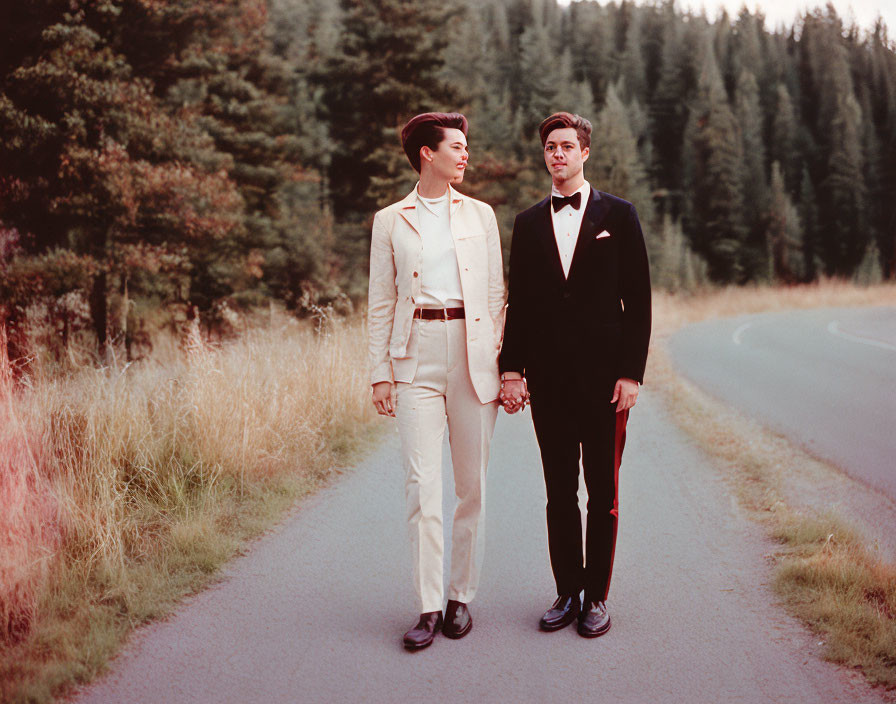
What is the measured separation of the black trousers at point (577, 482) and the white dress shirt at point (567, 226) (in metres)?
0.67

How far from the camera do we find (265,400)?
714 cm

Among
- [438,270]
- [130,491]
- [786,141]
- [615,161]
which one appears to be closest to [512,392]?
[438,270]

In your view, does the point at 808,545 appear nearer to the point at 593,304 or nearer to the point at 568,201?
the point at 593,304

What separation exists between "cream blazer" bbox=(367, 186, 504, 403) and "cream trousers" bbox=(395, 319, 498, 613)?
0.19ft

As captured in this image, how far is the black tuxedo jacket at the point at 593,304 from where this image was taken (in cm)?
365

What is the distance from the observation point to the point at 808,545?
183 inches

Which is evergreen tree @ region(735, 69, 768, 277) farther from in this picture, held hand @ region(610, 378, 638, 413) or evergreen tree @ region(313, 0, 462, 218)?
held hand @ region(610, 378, 638, 413)

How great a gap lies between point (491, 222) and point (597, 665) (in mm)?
2009

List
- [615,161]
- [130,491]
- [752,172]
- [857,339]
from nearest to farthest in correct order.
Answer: [130,491] → [857,339] → [615,161] → [752,172]

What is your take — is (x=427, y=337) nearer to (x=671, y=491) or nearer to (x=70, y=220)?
(x=671, y=491)

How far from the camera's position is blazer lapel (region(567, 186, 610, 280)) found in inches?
143

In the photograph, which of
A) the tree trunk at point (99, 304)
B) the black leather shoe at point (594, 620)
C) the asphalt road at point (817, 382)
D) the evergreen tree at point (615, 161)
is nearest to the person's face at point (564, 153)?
the black leather shoe at point (594, 620)

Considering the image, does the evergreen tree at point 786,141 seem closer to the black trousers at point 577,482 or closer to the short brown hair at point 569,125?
the short brown hair at point 569,125

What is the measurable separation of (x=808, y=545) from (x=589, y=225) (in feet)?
7.98
